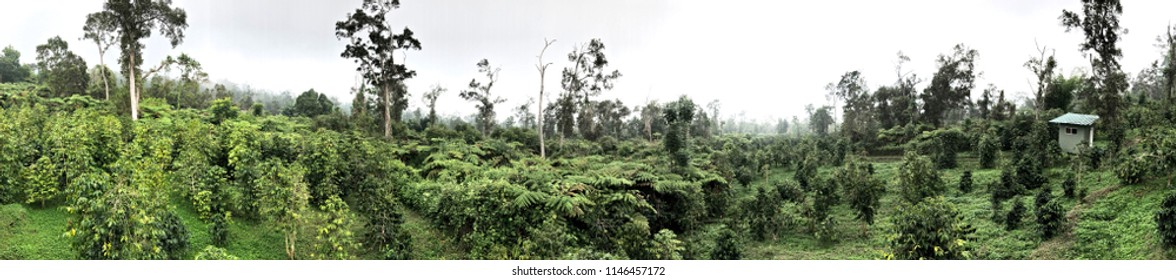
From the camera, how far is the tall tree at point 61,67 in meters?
16.4

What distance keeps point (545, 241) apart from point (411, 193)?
3620mm

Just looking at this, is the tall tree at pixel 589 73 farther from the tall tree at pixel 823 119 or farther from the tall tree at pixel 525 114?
the tall tree at pixel 823 119

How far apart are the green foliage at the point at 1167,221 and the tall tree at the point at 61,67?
2466 centimetres

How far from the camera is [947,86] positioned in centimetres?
2256

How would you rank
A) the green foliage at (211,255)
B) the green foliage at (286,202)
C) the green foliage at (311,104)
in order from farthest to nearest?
1. the green foliage at (311,104)
2. the green foliage at (286,202)
3. the green foliage at (211,255)

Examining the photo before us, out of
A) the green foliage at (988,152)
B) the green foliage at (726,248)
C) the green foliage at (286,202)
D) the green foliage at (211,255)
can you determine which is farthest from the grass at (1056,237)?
the green foliage at (211,255)

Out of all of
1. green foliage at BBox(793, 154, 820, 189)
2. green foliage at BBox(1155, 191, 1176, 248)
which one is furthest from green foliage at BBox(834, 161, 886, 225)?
green foliage at BBox(793, 154, 820, 189)

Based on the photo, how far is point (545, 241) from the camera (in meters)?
5.34

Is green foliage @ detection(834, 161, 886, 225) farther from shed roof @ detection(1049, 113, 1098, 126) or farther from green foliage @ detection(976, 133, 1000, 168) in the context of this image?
green foliage @ detection(976, 133, 1000, 168)

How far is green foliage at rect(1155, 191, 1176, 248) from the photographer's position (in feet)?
16.1

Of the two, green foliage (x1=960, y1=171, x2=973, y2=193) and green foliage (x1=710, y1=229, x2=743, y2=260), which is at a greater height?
green foliage (x1=960, y1=171, x2=973, y2=193)

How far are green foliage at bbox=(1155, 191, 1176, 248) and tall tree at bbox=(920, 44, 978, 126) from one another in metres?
19.2
